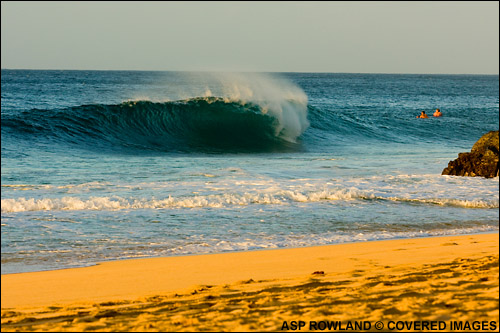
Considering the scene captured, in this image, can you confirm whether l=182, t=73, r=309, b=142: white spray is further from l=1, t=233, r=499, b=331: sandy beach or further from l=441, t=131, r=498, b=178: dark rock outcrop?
l=1, t=233, r=499, b=331: sandy beach

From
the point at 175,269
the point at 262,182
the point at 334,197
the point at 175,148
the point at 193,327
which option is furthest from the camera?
the point at 175,148

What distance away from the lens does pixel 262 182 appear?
12188 millimetres

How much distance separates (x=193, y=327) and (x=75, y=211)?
5733 millimetres

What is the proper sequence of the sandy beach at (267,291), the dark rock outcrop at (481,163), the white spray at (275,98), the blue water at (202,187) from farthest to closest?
the white spray at (275,98)
the dark rock outcrop at (481,163)
the blue water at (202,187)
the sandy beach at (267,291)

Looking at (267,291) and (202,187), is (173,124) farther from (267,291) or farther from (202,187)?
(267,291)

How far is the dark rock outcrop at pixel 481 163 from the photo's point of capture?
13750 millimetres

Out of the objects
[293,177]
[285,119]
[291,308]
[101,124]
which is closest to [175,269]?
[291,308]

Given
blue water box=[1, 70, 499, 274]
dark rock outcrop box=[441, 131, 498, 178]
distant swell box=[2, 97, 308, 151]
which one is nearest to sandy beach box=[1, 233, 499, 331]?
blue water box=[1, 70, 499, 274]

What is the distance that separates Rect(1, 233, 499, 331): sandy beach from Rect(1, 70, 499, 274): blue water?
758 mm

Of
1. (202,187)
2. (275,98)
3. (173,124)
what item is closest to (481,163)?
(202,187)

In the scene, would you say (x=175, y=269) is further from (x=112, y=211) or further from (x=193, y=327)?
(x=112, y=211)

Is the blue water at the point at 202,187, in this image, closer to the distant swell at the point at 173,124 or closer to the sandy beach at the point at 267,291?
the distant swell at the point at 173,124

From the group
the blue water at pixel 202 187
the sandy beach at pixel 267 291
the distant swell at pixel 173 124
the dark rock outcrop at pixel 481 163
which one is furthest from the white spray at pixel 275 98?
the sandy beach at pixel 267 291

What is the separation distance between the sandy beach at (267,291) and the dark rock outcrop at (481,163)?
6.64 meters
